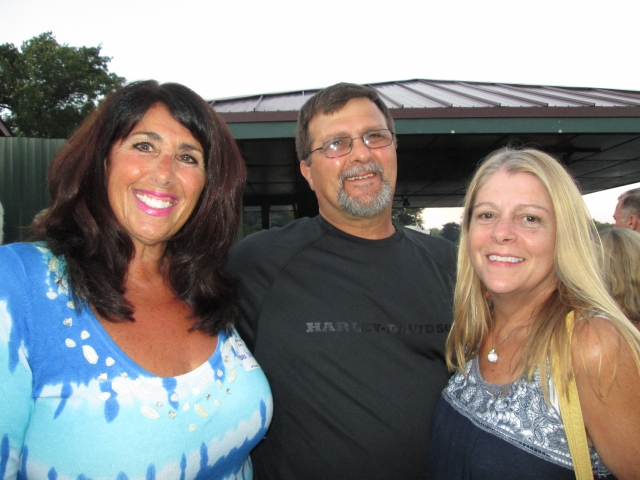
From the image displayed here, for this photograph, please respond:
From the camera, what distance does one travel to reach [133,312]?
160 cm

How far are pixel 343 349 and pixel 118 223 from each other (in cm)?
109

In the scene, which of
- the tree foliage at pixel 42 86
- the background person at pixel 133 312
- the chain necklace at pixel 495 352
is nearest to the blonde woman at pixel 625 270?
the chain necklace at pixel 495 352

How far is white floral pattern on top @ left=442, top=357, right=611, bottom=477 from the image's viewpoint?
57.1 inches

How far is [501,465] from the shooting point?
1.52m

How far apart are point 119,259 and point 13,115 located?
Result: 3439cm

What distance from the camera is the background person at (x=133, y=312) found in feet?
4.19

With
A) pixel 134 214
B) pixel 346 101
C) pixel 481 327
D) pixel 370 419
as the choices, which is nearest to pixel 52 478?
pixel 134 214

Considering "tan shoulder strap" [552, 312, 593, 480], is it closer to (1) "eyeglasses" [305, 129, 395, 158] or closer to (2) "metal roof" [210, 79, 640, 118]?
(1) "eyeglasses" [305, 129, 395, 158]

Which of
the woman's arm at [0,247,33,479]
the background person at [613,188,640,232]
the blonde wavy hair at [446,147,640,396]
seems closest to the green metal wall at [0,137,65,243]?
the woman's arm at [0,247,33,479]

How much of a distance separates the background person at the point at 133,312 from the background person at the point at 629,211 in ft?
13.5

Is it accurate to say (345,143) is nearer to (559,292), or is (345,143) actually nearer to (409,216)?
(559,292)

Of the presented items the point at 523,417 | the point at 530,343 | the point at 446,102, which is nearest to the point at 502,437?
the point at 523,417

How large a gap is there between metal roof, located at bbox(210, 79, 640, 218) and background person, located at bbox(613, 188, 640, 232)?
990 millimetres

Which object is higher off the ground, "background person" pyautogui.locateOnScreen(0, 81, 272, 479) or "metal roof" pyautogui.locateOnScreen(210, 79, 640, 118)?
"metal roof" pyautogui.locateOnScreen(210, 79, 640, 118)
